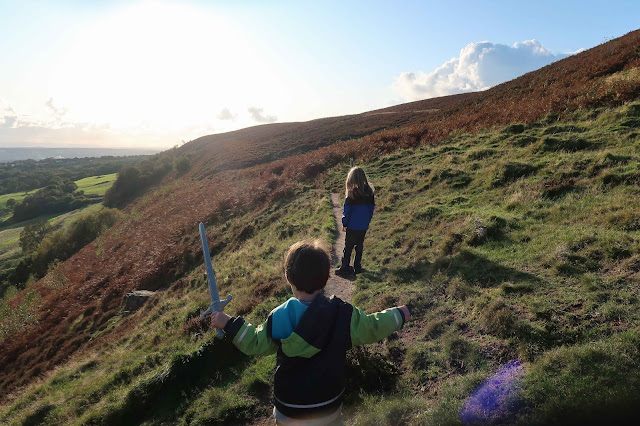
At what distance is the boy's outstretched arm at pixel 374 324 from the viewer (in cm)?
270

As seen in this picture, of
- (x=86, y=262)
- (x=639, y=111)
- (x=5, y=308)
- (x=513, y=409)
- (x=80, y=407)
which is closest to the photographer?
(x=513, y=409)

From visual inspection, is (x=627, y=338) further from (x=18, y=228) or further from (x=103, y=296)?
(x=18, y=228)

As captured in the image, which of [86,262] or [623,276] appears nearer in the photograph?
[623,276]

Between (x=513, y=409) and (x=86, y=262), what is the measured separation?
2935cm

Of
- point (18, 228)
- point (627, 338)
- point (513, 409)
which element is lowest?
point (18, 228)

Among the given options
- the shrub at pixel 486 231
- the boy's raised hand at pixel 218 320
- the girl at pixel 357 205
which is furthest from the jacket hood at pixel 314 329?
the shrub at pixel 486 231

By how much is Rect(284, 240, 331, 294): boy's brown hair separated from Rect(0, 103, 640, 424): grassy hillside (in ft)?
7.08

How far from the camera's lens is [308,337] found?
2.53 m

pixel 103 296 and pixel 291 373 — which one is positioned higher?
pixel 291 373

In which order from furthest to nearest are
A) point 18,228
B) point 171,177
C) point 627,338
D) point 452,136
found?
point 18,228
point 171,177
point 452,136
point 627,338

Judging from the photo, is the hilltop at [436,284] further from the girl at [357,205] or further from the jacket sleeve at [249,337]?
the jacket sleeve at [249,337]

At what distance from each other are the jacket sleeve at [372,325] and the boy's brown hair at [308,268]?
0.37 metres

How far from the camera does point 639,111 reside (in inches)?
451

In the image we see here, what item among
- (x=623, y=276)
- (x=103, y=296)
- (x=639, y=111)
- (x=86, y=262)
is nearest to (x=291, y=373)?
(x=623, y=276)
